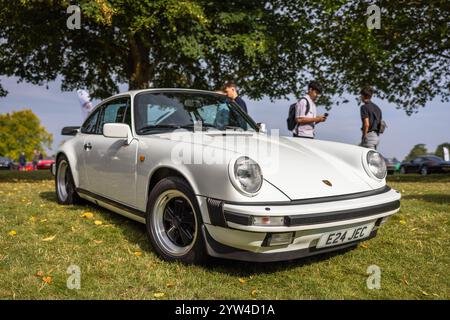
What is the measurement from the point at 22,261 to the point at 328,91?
44.1 feet

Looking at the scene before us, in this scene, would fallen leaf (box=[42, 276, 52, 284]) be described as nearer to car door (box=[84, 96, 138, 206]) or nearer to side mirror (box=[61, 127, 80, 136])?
car door (box=[84, 96, 138, 206])

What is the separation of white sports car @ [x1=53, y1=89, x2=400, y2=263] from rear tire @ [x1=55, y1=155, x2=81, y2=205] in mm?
1112

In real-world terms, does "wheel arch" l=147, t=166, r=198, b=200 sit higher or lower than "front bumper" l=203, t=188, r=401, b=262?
higher

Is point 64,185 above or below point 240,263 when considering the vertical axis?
above

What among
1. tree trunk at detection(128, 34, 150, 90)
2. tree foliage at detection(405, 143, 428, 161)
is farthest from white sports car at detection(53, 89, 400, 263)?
tree foliage at detection(405, 143, 428, 161)

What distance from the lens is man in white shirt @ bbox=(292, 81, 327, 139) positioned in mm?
5871

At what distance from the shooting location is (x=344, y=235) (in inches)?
114

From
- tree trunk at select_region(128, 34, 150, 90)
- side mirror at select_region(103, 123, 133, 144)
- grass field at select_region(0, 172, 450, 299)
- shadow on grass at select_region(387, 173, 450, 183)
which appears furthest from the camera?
shadow on grass at select_region(387, 173, 450, 183)

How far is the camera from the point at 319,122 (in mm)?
6086

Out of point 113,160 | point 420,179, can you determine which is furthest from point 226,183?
point 420,179

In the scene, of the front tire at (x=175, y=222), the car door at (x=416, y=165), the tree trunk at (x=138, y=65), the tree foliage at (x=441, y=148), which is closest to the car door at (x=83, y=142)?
the front tire at (x=175, y=222)

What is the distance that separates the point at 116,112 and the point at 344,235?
9.50 feet

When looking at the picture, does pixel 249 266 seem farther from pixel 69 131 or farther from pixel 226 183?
pixel 69 131
